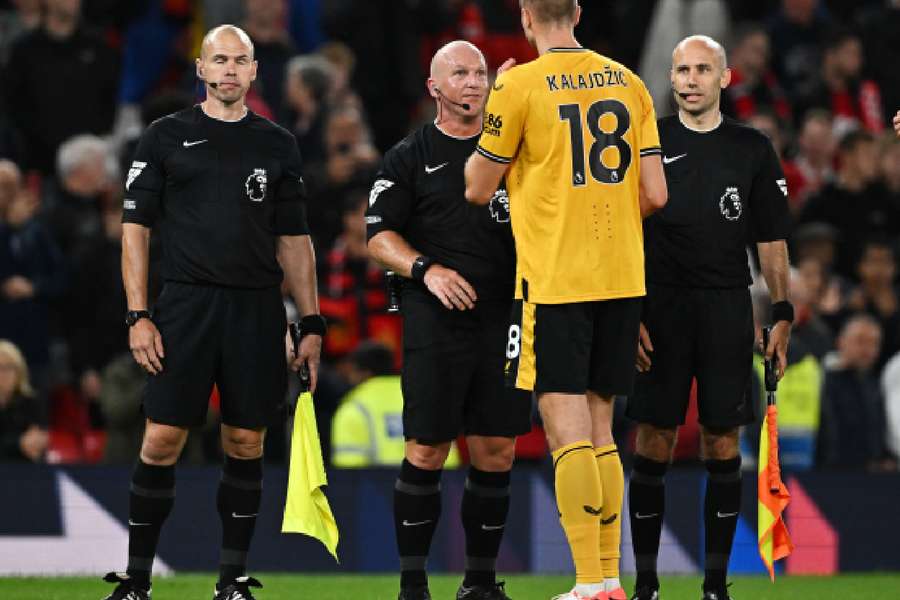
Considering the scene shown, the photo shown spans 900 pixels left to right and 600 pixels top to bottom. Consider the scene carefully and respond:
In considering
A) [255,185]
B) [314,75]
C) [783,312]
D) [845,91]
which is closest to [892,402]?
[845,91]

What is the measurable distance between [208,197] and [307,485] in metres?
1.34

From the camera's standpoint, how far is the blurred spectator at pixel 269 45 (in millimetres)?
14578

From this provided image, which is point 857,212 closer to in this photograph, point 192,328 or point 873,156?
point 873,156

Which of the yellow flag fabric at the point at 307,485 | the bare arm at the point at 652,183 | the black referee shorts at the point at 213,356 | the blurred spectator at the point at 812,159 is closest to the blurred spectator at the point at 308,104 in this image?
the blurred spectator at the point at 812,159

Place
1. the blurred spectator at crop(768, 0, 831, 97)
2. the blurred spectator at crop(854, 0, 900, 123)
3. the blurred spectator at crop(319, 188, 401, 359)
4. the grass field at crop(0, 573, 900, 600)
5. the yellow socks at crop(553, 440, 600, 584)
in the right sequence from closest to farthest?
the yellow socks at crop(553, 440, 600, 584), the grass field at crop(0, 573, 900, 600), the blurred spectator at crop(319, 188, 401, 359), the blurred spectator at crop(854, 0, 900, 123), the blurred spectator at crop(768, 0, 831, 97)

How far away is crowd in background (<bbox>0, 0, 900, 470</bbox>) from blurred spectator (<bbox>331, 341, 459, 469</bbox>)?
0.04 metres

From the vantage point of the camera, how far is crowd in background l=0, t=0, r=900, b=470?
12.7m

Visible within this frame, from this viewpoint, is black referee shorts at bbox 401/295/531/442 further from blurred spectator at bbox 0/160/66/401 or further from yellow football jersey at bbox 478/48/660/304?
blurred spectator at bbox 0/160/66/401

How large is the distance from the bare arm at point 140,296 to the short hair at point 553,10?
1.99 metres

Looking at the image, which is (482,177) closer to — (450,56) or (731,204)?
(450,56)

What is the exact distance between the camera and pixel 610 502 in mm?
7992

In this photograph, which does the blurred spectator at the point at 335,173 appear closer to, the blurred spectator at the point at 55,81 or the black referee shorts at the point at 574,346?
the blurred spectator at the point at 55,81

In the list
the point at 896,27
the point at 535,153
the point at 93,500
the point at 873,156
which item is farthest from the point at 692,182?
the point at 896,27

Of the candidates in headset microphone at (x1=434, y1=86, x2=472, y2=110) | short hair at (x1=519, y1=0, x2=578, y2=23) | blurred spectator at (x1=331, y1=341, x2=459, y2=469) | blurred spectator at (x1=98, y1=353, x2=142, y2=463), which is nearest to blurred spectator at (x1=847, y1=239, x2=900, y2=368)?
blurred spectator at (x1=331, y1=341, x2=459, y2=469)
